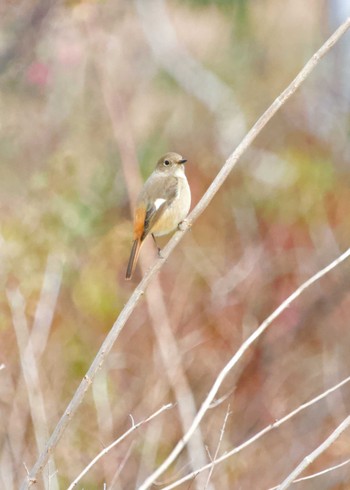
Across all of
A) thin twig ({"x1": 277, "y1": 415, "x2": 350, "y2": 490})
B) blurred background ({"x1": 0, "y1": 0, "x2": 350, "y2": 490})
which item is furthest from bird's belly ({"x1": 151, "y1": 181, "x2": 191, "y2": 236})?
thin twig ({"x1": 277, "y1": 415, "x2": 350, "y2": 490})

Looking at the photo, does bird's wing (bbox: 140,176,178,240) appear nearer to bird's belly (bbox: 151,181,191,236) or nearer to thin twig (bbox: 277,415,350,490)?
bird's belly (bbox: 151,181,191,236)

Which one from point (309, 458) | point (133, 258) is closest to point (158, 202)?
point (133, 258)

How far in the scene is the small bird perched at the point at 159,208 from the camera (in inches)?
167

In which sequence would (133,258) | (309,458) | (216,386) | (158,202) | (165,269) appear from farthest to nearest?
(165,269) < (158,202) < (133,258) < (216,386) < (309,458)

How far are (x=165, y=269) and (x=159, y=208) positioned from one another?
95.2 inches

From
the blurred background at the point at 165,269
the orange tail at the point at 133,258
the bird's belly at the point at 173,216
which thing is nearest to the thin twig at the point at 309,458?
the blurred background at the point at 165,269

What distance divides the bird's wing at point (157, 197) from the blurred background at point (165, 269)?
0.59 metres

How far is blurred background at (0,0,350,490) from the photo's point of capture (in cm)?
494

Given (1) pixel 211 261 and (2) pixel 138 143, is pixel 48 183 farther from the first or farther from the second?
(2) pixel 138 143

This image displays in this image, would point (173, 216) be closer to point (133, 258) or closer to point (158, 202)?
point (158, 202)

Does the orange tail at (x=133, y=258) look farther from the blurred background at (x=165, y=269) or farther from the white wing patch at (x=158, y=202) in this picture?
the blurred background at (x=165, y=269)

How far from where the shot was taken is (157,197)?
170 inches

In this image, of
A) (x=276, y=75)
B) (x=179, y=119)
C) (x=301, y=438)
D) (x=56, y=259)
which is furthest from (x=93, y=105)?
(x=301, y=438)

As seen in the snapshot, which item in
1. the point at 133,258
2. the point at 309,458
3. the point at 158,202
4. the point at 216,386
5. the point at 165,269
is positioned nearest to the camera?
the point at 309,458
